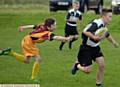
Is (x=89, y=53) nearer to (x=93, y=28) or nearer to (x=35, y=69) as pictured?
(x=93, y=28)

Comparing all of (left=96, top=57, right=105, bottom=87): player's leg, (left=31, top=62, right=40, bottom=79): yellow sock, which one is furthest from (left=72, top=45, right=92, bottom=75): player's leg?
(left=31, top=62, right=40, bottom=79): yellow sock

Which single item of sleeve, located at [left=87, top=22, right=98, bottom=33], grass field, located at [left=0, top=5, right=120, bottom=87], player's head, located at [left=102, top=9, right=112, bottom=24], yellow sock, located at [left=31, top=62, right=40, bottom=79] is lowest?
grass field, located at [left=0, top=5, right=120, bottom=87]

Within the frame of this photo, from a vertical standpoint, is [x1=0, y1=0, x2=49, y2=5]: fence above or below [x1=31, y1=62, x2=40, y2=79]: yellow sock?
below

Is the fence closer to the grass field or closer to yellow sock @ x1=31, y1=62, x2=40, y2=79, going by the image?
the grass field

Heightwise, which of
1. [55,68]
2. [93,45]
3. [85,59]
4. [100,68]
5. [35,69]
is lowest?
[55,68]

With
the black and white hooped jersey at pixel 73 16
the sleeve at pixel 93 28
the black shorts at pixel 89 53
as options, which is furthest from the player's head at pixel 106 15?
the black and white hooped jersey at pixel 73 16

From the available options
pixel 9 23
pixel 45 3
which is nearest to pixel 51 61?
pixel 9 23

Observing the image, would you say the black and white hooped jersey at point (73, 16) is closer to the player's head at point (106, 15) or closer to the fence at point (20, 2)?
the player's head at point (106, 15)

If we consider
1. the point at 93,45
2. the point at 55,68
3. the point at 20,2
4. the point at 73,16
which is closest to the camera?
the point at 93,45

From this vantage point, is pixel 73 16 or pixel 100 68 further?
pixel 73 16

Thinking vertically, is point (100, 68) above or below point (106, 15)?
below

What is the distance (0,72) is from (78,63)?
10.1 feet

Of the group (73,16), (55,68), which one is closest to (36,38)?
(55,68)

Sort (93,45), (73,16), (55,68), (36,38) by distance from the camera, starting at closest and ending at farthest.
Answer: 1. (93,45)
2. (36,38)
3. (55,68)
4. (73,16)
